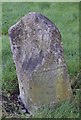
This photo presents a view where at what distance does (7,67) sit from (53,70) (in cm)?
128

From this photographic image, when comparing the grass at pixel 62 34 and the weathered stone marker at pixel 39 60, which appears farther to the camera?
the grass at pixel 62 34

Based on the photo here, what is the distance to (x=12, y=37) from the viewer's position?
5723 millimetres

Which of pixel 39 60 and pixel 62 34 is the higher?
pixel 39 60

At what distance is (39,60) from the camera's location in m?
5.61

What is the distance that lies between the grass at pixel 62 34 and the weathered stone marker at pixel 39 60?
0.62ft

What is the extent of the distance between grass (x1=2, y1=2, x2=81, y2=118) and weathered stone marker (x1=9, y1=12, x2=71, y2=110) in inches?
7.4

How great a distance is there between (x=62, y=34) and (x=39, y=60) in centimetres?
239

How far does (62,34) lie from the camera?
7930 millimetres

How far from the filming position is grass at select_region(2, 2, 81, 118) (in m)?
5.78

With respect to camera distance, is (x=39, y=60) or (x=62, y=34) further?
(x=62, y=34)

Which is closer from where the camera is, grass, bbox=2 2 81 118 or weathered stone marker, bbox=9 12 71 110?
weathered stone marker, bbox=9 12 71 110

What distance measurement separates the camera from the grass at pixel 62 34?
5.78 meters

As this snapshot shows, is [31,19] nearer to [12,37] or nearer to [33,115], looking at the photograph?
[12,37]

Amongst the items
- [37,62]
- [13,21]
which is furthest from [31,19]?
[13,21]
